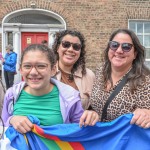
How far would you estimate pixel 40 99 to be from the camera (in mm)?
2490

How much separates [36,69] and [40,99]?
0.27m

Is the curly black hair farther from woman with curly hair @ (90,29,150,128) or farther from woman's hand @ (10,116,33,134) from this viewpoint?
woman's hand @ (10,116,33,134)

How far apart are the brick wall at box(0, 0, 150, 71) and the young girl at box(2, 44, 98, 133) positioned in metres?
8.11

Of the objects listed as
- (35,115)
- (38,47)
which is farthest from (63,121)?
(38,47)

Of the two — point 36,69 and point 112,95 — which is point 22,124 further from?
point 112,95

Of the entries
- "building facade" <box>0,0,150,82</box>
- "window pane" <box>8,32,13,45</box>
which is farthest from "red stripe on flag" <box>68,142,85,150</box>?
"window pane" <box>8,32,13,45</box>

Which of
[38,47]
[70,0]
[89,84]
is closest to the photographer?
[38,47]

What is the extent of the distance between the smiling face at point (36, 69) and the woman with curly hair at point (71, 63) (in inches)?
30.6

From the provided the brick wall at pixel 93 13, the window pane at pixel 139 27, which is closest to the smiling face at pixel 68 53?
the brick wall at pixel 93 13

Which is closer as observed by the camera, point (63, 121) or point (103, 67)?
point (63, 121)

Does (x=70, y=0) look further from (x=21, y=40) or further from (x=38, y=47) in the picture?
(x=38, y=47)

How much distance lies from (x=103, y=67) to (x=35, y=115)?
95 centimetres

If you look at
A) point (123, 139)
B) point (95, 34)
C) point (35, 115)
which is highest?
point (95, 34)

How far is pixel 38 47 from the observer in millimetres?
2520
